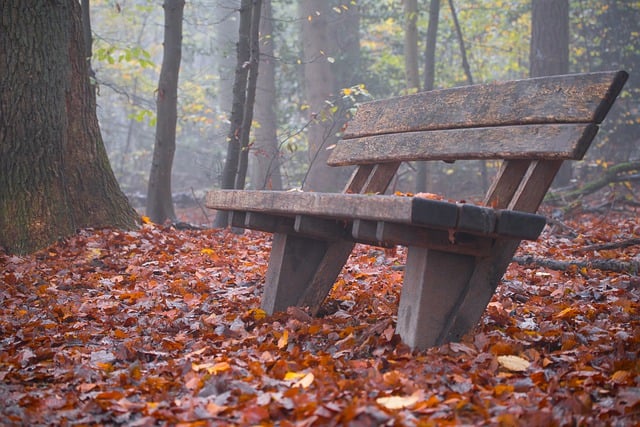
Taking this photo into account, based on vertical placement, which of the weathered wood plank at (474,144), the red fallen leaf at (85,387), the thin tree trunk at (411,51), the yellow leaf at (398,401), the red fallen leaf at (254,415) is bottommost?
the red fallen leaf at (85,387)

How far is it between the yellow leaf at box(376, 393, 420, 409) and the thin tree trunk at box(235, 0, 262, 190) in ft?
19.6

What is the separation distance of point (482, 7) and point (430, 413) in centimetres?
1760

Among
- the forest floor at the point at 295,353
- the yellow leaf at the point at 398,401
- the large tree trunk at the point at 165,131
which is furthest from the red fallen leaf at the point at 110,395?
the large tree trunk at the point at 165,131

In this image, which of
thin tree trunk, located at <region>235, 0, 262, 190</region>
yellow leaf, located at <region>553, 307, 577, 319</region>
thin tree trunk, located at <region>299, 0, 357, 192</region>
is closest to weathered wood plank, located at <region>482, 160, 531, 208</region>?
yellow leaf, located at <region>553, 307, 577, 319</region>

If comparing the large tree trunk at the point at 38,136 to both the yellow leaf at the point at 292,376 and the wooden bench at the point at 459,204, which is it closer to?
the wooden bench at the point at 459,204

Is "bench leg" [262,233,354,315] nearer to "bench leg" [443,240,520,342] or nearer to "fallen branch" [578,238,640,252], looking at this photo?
"bench leg" [443,240,520,342]

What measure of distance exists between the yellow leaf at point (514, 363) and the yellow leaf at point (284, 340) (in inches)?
38.5

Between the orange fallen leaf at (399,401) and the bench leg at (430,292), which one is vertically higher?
the bench leg at (430,292)

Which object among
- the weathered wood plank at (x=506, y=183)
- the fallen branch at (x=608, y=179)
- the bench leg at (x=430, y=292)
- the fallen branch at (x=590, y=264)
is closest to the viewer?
the bench leg at (x=430, y=292)

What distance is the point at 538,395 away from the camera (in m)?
2.38

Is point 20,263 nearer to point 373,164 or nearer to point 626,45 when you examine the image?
point 373,164

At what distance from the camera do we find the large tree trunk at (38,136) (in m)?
5.94

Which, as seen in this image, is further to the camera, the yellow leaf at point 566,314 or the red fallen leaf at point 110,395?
the yellow leaf at point 566,314

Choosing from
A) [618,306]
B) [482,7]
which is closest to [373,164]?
[618,306]
